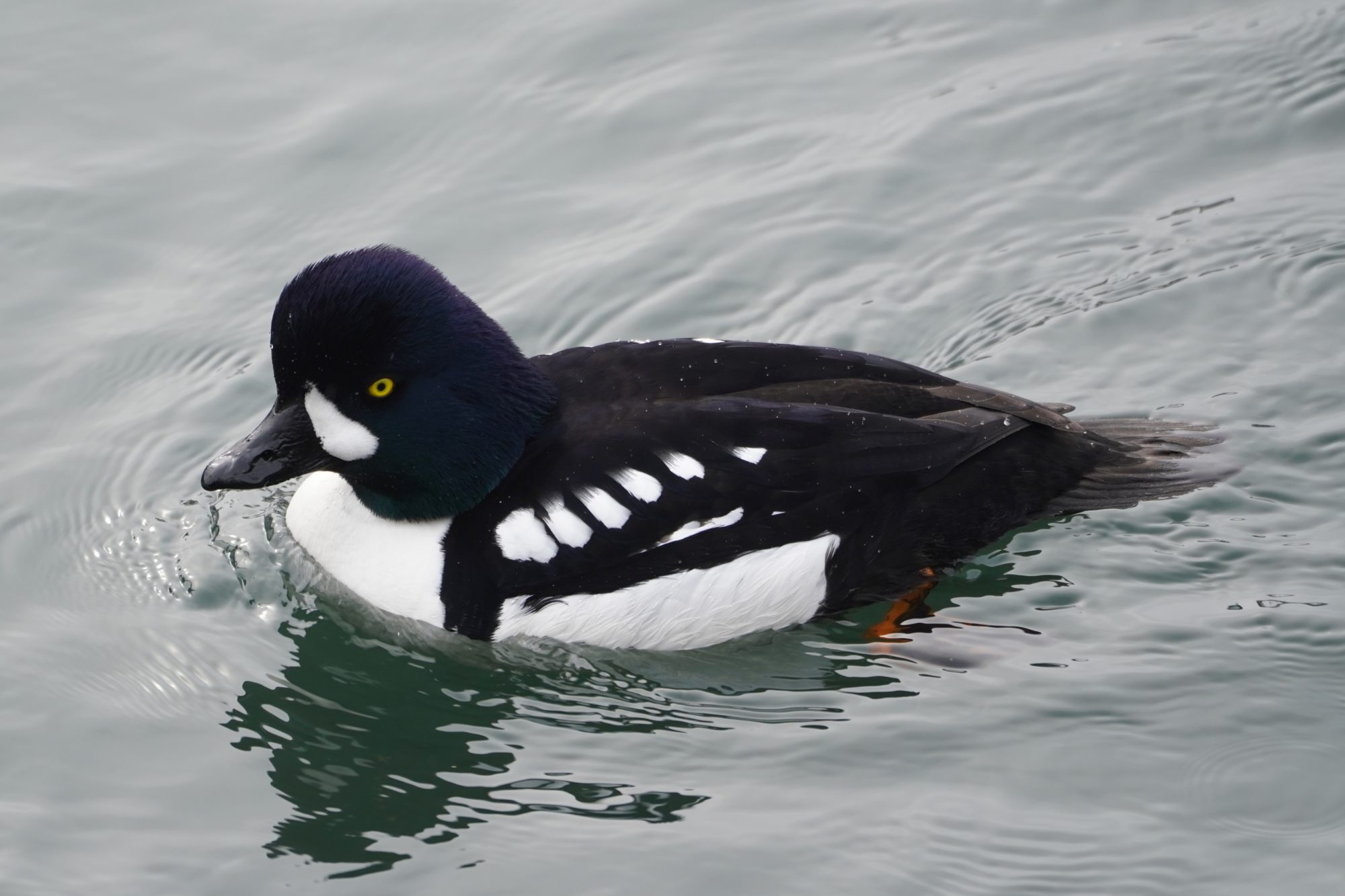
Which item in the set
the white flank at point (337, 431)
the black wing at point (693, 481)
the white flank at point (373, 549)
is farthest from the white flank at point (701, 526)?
the white flank at point (337, 431)

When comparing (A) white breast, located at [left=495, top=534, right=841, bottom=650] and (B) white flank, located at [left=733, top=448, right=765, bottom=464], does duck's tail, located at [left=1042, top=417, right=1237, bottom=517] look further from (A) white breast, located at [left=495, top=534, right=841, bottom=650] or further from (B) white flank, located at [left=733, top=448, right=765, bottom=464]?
(B) white flank, located at [left=733, top=448, right=765, bottom=464]

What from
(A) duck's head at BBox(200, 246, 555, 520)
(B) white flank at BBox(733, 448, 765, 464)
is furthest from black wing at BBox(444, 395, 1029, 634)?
(A) duck's head at BBox(200, 246, 555, 520)

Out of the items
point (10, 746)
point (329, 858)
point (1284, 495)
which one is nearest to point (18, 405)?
point (10, 746)

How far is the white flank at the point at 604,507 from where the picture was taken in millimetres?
6391

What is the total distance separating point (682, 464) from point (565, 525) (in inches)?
19.9

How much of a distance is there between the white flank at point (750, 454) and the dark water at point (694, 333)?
775mm

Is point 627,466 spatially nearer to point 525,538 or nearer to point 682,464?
point 682,464

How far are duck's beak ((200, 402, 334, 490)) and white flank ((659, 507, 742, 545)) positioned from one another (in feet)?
4.69

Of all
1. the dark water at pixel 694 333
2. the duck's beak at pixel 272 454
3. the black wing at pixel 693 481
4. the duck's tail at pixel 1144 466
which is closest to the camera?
the dark water at pixel 694 333

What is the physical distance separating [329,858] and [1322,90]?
23.1 ft

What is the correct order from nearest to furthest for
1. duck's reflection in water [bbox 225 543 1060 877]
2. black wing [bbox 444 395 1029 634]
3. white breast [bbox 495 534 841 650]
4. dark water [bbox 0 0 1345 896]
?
dark water [bbox 0 0 1345 896], duck's reflection in water [bbox 225 543 1060 877], black wing [bbox 444 395 1029 634], white breast [bbox 495 534 841 650]

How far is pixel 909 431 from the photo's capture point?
652 centimetres

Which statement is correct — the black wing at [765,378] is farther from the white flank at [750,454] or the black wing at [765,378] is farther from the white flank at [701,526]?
the white flank at [701,526]

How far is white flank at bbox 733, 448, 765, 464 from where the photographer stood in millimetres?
6391
